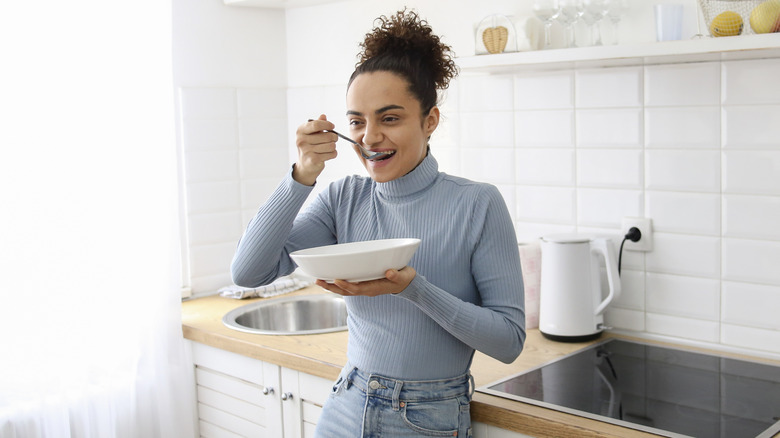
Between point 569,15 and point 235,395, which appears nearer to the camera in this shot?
point 569,15

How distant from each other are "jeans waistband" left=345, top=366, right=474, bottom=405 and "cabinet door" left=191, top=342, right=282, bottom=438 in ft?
2.22

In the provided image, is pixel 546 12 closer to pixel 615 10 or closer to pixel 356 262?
pixel 615 10

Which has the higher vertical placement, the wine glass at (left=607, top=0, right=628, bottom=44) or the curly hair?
the wine glass at (left=607, top=0, right=628, bottom=44)

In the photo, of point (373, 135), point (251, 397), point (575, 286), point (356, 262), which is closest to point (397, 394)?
point (356, 262)

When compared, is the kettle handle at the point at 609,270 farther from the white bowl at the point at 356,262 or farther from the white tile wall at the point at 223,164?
the white tile wall at the point at 223,164

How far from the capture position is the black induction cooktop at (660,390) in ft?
4.82

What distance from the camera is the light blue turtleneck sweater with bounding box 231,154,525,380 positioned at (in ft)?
4.38

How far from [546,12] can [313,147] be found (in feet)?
2.87

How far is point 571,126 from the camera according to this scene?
6.80 feet

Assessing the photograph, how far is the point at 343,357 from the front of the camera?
1896 millimetres

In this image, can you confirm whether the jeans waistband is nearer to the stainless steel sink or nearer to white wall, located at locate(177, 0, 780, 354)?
white wall, located at locate(177, 0, 780, 354)

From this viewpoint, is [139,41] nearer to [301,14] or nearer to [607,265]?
[301,14]

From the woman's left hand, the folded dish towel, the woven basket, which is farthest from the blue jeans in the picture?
the folded dish towel

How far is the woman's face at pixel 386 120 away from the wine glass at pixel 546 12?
714 millimetres
